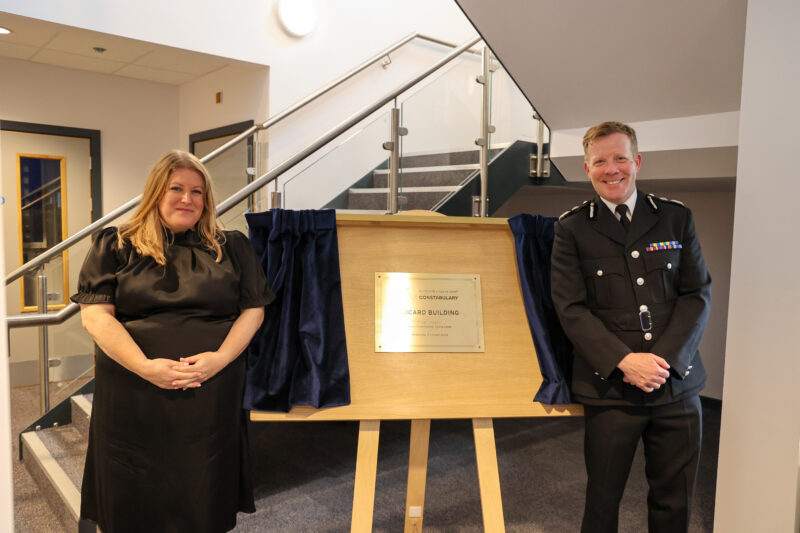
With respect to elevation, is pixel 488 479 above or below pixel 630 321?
below

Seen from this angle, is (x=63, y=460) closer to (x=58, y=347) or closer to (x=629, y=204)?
(x=58, y=347)

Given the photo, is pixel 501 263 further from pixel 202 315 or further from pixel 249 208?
pixel 249 208

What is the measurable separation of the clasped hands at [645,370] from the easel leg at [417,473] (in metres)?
0.80

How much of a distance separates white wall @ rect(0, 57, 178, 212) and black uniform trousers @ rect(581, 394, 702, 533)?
5.37 metres

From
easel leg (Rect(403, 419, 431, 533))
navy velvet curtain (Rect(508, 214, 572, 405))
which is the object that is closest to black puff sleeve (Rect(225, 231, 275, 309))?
easel leg (Rect(403, 419, 431, 533))

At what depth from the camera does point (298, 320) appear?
2.10m

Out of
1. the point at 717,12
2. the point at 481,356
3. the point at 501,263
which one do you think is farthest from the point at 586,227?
the point at 717,12

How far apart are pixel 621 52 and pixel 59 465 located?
3.24 meters

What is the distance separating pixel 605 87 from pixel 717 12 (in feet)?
2.03

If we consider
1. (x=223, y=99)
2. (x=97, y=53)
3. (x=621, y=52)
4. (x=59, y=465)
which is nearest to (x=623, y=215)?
(x=621, y=52)

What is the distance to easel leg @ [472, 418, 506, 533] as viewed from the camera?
6.57ft

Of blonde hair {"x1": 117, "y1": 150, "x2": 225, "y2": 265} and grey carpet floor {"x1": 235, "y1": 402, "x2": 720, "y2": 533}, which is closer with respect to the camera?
blonde hair {"x1": 117, "y1": 150, "x2": 225, "y2": 265}

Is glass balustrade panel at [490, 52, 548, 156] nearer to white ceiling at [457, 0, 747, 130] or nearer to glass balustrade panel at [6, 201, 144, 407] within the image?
white ceiling at [457, 0, 747, 130]

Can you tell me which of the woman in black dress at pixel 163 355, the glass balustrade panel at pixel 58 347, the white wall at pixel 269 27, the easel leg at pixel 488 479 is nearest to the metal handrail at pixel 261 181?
the glass balustrade panel at pixel 58 347
